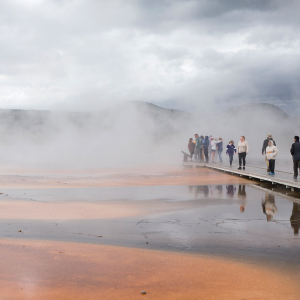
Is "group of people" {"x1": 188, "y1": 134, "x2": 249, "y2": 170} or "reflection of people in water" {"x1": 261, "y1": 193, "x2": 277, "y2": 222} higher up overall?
"group of people" {"x1": 188, "y1": 134, "x2": 249, "y2": 170}

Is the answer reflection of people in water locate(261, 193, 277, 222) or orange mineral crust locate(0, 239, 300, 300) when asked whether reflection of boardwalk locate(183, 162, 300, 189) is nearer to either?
reflection of people in water locate(261, 193, 277, 222)

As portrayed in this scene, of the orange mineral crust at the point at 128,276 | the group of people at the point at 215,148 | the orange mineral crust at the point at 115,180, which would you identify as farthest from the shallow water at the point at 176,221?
the group of people at the point at 215,148

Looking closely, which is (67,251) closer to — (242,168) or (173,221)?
(173,221)

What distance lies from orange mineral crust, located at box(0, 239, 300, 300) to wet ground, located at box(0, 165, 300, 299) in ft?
0.04

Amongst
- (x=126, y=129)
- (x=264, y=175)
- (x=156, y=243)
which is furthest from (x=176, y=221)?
(x=126, y=129)

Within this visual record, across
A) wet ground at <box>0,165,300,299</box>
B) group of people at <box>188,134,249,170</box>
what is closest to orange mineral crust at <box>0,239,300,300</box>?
wet ground at <box>0,165,300,299</box>

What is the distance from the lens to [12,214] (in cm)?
802

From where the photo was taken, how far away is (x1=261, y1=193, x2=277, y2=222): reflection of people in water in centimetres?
779

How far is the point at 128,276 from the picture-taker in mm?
4434

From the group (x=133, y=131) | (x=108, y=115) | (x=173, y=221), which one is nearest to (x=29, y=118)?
(x=108, y=115)

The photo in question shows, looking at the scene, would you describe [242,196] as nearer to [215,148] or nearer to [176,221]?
[176,221]

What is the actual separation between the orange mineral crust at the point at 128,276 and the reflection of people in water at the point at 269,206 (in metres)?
3.13

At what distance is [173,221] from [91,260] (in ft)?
8.79

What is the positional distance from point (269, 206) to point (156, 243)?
4183 millimetres
